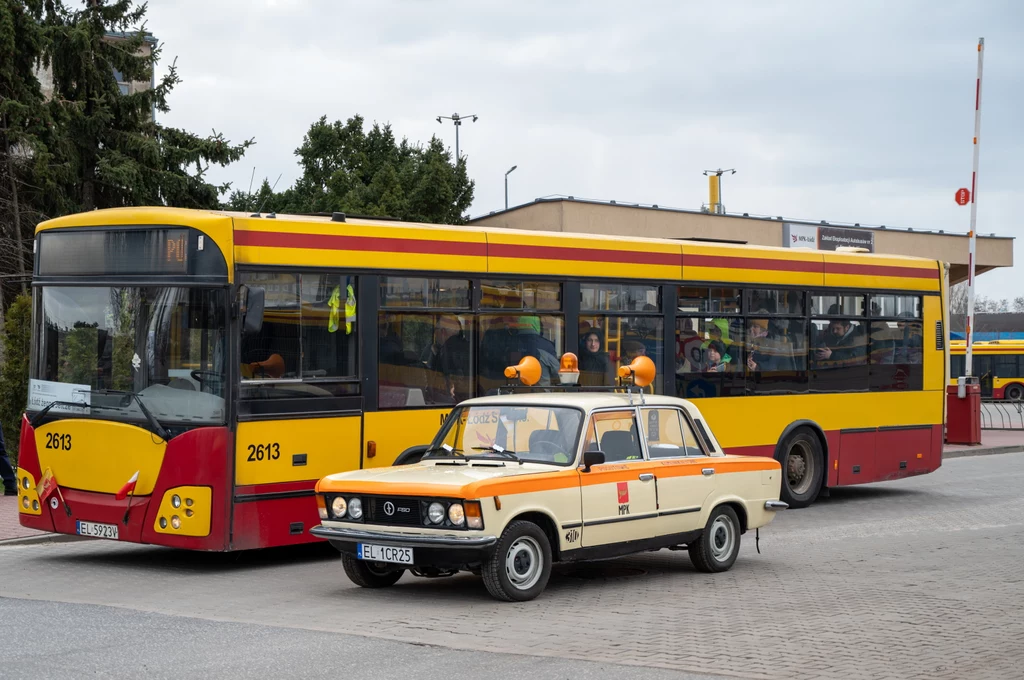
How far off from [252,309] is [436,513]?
2.99 m

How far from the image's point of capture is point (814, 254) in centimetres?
1797

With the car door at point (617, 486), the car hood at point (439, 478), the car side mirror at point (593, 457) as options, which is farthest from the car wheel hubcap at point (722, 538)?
the car hood at point (439, 478)

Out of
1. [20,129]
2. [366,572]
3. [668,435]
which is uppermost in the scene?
[20,129]

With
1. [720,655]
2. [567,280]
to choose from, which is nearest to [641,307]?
[567,280]

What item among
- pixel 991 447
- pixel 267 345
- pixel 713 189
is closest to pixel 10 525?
pixel 267 345

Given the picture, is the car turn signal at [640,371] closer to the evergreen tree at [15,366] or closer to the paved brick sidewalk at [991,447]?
the evergreen tree at [15,366]

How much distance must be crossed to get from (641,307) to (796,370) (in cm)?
302

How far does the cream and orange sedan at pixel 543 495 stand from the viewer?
9695 millimetres

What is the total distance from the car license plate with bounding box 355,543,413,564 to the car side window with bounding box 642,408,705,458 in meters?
2.43

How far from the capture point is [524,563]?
10.0m

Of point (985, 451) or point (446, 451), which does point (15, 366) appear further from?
point (985, 451)

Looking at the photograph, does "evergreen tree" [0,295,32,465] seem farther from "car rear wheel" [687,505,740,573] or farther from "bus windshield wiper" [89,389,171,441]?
"car rear wheel" [687,505,740,573]

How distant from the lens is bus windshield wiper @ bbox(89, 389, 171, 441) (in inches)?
457

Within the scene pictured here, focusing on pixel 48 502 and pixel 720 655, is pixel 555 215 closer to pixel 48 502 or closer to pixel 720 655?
pixel 48 502
